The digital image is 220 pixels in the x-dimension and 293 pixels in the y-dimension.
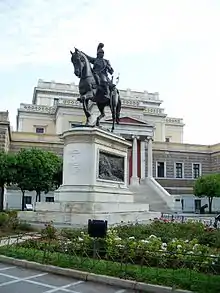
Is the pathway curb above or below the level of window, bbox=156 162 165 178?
below

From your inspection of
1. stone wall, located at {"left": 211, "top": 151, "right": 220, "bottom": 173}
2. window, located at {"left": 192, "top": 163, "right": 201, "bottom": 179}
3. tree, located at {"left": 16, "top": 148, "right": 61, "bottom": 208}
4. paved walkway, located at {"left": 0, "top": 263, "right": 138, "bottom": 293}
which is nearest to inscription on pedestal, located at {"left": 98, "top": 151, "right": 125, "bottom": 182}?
paved walkway, located at {"left": 0, "top": 263, "right": 138, "bottom": 293}

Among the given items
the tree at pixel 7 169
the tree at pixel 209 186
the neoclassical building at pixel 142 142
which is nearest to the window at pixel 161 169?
the neoclassical building at pixel 142 142

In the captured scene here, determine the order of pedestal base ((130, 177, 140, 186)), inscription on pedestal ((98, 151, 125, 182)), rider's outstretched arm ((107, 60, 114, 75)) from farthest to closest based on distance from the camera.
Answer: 1. pedestal base ((130, 177, 140, 186))
2. rider's outstretched arm ((107, 60, 114, 75))
3. inscription on pedestal ((98, 151, 125, 182))

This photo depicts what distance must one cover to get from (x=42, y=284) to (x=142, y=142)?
130 feet

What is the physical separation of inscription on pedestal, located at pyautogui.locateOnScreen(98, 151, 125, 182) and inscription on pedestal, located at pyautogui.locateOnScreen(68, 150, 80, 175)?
3.58 feet

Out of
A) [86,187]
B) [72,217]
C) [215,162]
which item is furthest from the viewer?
[215,162]

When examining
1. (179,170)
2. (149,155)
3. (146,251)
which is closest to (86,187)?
(146,251)

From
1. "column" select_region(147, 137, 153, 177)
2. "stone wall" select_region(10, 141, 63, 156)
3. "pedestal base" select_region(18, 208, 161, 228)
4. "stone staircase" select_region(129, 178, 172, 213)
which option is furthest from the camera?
"column" select_region(147, 137, 153, 177)

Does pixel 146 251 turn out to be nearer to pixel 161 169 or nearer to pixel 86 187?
pixel 86 187

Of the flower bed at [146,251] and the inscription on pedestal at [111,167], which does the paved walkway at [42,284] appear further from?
the inscription on pedestal at [111,167]

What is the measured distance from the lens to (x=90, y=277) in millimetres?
8055

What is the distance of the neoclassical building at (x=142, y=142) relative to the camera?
42.2m

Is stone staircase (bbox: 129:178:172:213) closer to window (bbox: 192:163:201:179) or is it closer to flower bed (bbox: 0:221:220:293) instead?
window (bbox: 192:163:201:179)

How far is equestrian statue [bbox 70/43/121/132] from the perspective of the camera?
18.8 metres
